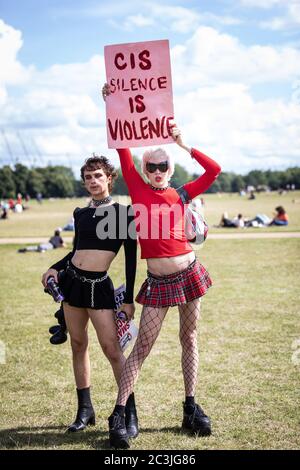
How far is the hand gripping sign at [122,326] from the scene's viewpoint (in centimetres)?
459

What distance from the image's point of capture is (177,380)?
19.6 feet

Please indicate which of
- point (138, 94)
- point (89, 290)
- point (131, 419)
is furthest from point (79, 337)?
point (138, 94)

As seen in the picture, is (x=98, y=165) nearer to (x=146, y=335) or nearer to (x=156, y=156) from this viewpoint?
(x=156, y=156)

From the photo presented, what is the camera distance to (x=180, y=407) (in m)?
5.22

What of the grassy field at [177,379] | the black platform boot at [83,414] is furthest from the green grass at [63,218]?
the black platform boot at [83,414]

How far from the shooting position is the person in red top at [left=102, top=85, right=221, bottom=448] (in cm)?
436

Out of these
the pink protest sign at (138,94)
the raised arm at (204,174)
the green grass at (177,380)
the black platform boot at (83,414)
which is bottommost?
the green grass at (177,380)

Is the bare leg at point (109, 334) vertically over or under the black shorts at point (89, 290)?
under

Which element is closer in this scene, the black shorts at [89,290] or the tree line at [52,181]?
the black shorts at [89,290]

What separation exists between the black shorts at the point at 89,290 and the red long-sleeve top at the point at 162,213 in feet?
1.45

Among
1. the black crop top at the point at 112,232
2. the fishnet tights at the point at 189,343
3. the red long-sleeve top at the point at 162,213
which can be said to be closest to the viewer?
the red long-sleeve top at the point at 162,213

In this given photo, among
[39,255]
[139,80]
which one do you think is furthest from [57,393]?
[39,255]

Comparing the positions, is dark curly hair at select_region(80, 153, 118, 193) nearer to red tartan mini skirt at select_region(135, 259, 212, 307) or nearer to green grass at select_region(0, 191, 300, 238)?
red tartan mini skirt at select_region(135, 259, 212, 307)

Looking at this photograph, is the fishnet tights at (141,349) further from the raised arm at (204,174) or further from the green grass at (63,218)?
the green grass at (63,218)
